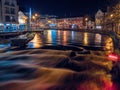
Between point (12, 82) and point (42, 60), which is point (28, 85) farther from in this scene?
point (42, 60)

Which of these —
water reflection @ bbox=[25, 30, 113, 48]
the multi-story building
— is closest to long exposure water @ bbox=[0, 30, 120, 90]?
water reflection @ bbox=[25, 30, 113, 48]

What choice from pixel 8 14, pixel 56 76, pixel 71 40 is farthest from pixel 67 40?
pixel 56 76

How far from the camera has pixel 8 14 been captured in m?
105

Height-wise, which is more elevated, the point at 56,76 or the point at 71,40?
the point at 71,40

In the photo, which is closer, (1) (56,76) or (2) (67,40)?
(1) (56,76)

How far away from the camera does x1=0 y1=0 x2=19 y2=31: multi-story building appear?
331ft

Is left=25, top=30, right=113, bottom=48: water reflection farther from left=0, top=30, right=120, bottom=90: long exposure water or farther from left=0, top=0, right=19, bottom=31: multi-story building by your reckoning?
left=0, top=0, right=19, bottom=31: multi-story building

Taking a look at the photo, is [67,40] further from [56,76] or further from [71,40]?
[56,76]

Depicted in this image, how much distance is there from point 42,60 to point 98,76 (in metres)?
11.8

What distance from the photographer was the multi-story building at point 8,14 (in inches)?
3967

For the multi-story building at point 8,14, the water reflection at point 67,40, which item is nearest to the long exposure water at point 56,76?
the water reflection at point 67,40

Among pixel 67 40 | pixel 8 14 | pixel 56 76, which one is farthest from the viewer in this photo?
pixel 8 14

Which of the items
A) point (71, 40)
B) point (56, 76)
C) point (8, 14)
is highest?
point (8, 14)

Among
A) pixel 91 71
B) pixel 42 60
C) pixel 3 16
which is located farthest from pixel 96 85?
pixel 3 16
